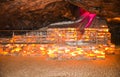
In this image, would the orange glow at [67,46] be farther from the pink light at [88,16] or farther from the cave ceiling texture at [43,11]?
the cave ceiling texture at [43,11]

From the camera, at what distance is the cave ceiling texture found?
513 centimetres

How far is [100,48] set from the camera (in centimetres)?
636

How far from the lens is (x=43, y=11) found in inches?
252

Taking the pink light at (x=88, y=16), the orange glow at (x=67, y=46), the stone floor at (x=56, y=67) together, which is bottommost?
the stone floor at (x=56, y=67)

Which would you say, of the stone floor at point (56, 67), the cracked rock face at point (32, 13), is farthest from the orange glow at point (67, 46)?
the cracked rock face at point (32, 13)

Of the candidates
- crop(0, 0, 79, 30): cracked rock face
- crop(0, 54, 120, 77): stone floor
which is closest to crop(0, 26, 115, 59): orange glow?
crop(0, 54, 120, 77): stone floor

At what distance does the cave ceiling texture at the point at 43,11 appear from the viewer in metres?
5.13

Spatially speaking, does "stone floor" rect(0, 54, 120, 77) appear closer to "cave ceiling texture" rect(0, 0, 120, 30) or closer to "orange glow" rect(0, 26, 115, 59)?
"orange glow" rect(0, 26, 115, 59)

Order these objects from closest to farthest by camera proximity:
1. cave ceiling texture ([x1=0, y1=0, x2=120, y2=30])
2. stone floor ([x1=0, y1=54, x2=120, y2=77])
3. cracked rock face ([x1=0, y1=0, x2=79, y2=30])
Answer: stone floor ([x1=0, y1=54, x2=120, y2=77]) → cave ceiling texture ([x1=0, y1=0, x2=120, y2=30]) → cracked rock face ([x1=0, y1=0, x2=79, y2=30])

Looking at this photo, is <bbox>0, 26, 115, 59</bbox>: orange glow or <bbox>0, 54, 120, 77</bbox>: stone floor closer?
<bbox>0, 54, 120, 77</bbox>: stone floor

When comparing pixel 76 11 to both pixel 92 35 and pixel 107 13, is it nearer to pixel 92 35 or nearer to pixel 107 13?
pixel 92 35

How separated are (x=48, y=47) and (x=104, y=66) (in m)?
1.89

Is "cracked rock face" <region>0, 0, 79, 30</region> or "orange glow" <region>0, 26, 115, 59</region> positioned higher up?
"cracked rock face" <region>0, 0, 79, 30</region>

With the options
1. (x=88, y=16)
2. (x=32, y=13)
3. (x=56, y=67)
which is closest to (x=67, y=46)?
(x=56, y=67)
